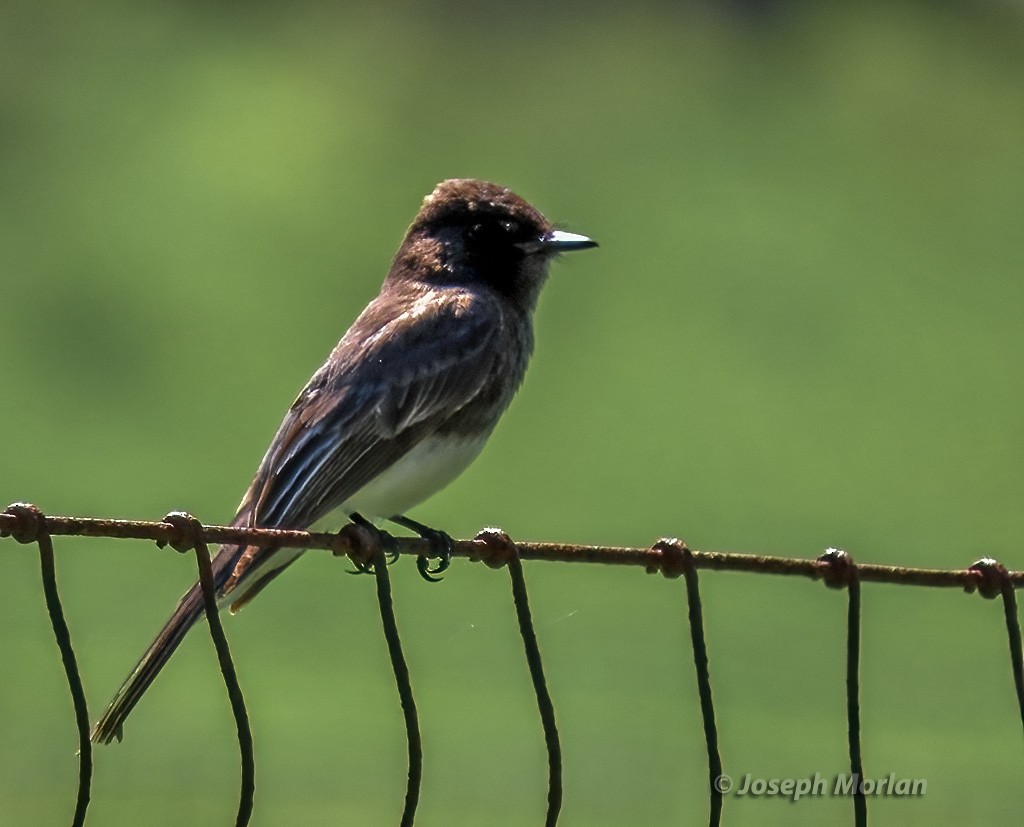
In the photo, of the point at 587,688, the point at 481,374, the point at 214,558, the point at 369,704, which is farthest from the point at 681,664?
the point at 214,558

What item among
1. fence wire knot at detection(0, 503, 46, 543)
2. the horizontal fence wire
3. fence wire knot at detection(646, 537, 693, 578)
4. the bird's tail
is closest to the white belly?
the bird's tail

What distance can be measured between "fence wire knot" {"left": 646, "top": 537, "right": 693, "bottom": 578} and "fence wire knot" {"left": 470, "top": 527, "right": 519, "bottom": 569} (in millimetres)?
246

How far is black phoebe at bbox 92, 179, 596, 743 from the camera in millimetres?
5012

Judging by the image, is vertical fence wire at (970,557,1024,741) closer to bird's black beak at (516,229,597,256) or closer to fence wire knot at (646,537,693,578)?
fence wire knot at (646,537,693,578)

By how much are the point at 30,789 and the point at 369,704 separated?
277cm

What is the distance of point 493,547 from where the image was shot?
3.23m

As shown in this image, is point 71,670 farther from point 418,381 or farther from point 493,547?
point 418,381

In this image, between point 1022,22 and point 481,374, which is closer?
point 481,374

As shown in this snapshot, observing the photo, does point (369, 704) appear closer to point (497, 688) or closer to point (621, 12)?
point (497, 688)

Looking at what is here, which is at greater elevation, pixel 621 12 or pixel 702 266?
pixel 621 12

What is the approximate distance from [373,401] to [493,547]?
208 centimetres

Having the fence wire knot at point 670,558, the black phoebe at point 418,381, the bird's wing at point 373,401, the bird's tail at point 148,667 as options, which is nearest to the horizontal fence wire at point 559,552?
the fence wire knot at point 670,558

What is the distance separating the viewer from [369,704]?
13.4 metres

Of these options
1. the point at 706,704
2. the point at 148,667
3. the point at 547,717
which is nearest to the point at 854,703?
the point at 706,704
